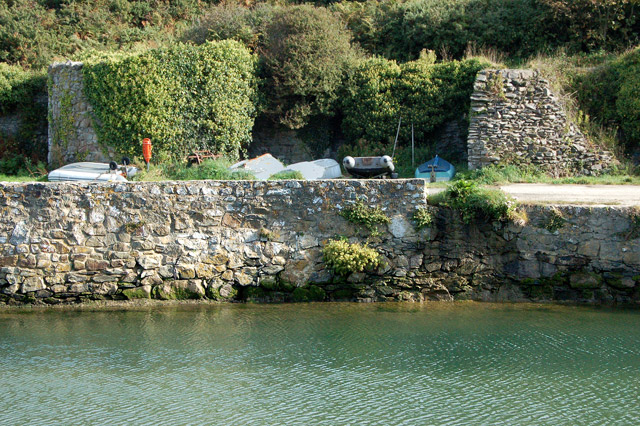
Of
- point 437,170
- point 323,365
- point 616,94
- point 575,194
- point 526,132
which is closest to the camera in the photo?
point 323,365

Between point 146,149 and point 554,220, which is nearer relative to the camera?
point 554,220

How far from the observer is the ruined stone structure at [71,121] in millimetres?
17672

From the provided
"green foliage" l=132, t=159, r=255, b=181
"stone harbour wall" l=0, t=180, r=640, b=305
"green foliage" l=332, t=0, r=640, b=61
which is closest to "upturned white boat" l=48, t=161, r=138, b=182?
"green foliage" l=132, t=159, r=255, b=181

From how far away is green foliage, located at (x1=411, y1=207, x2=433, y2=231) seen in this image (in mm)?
12086

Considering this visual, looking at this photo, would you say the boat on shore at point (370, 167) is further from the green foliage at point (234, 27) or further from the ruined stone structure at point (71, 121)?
the green foliage at point (234, 27)

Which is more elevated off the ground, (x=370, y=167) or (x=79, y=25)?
(x=79, y=25)

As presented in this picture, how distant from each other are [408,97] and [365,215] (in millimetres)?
6938

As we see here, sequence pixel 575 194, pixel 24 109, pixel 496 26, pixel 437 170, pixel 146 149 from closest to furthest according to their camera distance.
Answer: pixel 575 194 → pixel 437 170 → pixel 146 149 → pixel 24 109 → pixel 496 26

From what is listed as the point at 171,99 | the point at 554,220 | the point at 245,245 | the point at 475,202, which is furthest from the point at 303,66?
the point at 554,220

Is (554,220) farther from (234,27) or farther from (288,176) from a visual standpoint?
(234,27)

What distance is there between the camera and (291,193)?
12.3m

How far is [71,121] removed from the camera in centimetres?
1783

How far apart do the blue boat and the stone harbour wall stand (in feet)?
12.5

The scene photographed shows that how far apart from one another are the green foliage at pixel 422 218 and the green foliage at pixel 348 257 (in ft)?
3.03
